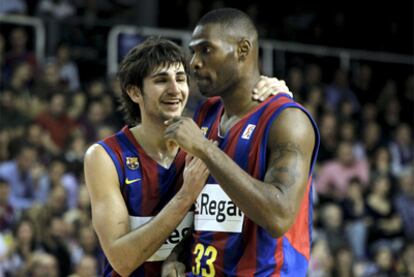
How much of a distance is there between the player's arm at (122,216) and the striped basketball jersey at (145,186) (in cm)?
8

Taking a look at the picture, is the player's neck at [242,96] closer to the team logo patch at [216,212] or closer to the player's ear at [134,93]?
the team logo patch at [216,212]

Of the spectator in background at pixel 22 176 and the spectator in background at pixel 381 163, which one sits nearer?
the spectator in background at pixel 22 176

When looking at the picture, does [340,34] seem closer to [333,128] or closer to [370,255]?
[333,128]

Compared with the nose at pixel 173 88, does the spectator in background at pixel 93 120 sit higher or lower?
lower

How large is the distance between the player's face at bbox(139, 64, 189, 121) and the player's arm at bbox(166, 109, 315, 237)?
2.89ft

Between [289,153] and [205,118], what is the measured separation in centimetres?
101

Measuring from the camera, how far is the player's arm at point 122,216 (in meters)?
5.20

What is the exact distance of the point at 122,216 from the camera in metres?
5.45

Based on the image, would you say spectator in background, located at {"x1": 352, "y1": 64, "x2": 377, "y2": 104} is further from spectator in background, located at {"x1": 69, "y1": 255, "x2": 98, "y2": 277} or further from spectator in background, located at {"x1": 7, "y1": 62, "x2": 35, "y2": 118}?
spectator in background, located at {"x1": 69, "y1": 255, "x2": 98, "y2": 277}

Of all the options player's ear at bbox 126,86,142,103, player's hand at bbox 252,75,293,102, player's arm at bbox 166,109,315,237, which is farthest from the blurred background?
player's arm at bbox 166,109,315,237

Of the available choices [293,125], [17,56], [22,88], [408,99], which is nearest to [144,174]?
[293,125]

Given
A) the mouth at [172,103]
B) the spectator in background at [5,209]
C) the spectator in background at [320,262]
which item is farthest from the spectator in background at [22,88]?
the mouth at [172,103]

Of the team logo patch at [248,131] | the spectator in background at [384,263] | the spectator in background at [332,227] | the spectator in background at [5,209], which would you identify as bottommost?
the spectator in background at [384,263]

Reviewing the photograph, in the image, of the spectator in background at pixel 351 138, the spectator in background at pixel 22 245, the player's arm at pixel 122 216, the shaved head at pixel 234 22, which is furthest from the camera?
the spectator in background at pixel 351 138
